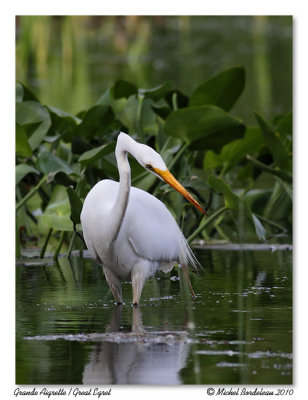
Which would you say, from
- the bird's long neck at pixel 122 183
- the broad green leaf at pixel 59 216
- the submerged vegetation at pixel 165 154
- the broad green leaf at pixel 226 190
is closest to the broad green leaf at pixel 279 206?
the submerged vegetation at pixel 165 154

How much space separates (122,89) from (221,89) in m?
0.66

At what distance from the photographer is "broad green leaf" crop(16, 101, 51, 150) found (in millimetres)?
5461

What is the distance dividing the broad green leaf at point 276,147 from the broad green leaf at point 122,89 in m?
0.89

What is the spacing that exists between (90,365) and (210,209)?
8.88 ft

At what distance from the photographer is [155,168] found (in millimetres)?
3588

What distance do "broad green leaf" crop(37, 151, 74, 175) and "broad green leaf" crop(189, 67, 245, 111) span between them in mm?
854

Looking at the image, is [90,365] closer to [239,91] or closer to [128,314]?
[128,314]

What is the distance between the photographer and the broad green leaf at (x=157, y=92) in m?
5.71

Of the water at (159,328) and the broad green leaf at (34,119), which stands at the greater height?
the broad green leaf at (34,119)

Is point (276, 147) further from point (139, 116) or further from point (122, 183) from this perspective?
point (122, 183)

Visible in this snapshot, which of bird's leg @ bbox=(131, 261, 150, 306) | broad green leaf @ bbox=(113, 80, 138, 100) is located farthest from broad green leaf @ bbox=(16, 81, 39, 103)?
bird's leg @ bbox=(131, 261, 150, 306)

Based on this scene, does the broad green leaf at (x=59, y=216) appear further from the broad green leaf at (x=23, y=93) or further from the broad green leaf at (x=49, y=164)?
the broad green leaf at (x=23, y=93)
